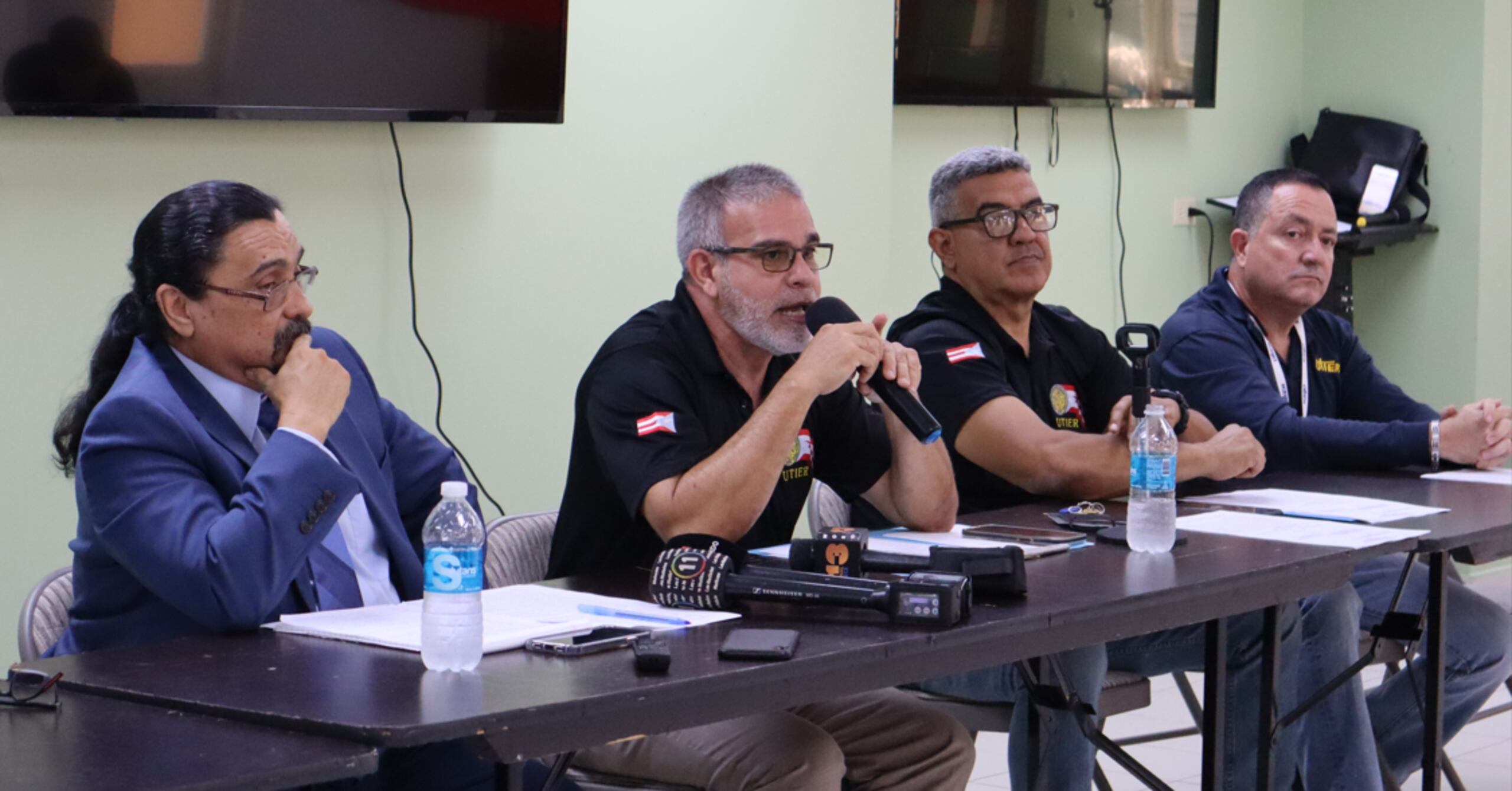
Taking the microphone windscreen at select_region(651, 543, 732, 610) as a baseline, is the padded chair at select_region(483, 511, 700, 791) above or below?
below

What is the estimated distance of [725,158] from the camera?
4172mm

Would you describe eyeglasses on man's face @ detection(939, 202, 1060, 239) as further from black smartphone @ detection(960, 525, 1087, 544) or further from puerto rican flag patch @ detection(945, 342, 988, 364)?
black smartphone @ detection(960, 525, 1087, 544)

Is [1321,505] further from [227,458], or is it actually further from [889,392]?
[227,458]

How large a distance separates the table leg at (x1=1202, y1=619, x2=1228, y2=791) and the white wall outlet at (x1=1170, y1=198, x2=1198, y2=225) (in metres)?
3.43

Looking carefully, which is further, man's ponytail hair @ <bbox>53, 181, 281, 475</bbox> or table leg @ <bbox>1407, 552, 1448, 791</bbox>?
table leg @ <bbox>1407, 552, 1448, 791</bbox>

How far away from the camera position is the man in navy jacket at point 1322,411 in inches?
130

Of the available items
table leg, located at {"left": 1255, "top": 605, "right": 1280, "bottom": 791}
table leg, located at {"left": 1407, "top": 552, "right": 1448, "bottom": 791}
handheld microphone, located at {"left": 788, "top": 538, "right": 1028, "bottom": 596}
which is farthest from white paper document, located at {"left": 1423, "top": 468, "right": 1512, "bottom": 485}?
handheld microphone, located at {"left": 788, "top": 538, "right": 1028, "bottom": 596}

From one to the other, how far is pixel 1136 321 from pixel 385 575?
13.2ft

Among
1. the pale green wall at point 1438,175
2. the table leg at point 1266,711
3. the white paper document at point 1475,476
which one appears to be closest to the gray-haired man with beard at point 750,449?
the table leg at point 1266,711

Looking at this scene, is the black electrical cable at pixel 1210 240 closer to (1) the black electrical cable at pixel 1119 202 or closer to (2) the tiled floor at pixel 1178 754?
(1) the black electrical cable at pixel 1119 202

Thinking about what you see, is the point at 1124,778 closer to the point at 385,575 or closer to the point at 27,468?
the point at 385,575

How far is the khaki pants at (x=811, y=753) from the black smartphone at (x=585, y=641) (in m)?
0.25

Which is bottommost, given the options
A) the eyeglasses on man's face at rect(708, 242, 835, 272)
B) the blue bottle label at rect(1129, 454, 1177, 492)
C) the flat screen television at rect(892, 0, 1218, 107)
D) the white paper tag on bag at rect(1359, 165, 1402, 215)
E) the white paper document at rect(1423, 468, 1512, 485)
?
the white paper document at rect(1423, 468, 1512, 485)

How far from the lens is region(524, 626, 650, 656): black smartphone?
182cm
